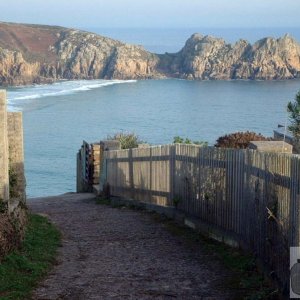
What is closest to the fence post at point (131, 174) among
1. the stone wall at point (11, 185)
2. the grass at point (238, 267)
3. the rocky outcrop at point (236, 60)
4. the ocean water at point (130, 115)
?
the stone wall at point (11, 185)

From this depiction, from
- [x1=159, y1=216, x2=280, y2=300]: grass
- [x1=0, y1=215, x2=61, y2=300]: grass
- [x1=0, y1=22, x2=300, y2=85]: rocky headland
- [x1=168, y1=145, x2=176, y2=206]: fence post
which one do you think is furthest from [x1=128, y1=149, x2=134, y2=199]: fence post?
[x1=0, y1=22, x2=300, y2=85]: rocky headland

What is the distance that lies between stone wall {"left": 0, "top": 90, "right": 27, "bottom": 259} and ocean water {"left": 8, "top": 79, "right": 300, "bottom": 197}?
1946 cm

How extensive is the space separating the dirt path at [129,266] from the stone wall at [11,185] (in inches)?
27.1

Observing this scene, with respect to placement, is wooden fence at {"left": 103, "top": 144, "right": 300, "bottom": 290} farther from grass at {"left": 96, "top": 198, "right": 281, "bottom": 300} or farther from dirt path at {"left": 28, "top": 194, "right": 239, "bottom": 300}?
dirt path at {"left": 28, "top": 194, "right": 239, "bottom": 300}

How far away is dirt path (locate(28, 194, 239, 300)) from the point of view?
8.64 m

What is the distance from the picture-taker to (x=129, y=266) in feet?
33.0

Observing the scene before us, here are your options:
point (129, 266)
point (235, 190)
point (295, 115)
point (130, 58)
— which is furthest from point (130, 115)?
point (130, 58)

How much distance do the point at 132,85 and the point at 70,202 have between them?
142 m

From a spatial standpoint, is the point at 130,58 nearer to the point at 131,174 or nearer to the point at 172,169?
the point at 131,174

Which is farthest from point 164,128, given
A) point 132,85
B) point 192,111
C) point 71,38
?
point 71,38

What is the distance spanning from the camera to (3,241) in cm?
955

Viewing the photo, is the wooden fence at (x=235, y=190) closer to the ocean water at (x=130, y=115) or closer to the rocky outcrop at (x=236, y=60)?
the ocean water at (x=130, y=115)

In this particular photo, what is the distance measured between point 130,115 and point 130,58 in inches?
3516

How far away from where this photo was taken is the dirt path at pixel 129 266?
8641mm
